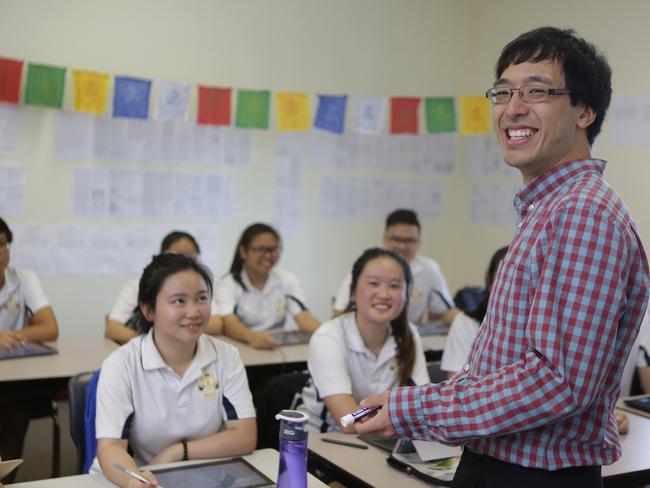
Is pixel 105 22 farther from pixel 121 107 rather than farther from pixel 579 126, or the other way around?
pixel 579 126

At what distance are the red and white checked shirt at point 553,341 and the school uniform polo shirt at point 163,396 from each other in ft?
3.75

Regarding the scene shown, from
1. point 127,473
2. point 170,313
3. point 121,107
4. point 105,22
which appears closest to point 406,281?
point 170,313

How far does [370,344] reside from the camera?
2.67 metres

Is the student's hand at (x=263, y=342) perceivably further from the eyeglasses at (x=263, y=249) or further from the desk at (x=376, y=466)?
the desk at (x=376, y=466)

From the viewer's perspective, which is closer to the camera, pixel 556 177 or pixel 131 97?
pixel 556 177

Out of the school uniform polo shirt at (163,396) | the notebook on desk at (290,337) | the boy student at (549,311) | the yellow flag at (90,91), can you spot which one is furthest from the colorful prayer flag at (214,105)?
the boy student at (549,311)

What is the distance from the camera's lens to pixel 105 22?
444cm

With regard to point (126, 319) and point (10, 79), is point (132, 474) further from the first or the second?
point (10, 79)

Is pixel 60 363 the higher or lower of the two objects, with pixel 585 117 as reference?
lower

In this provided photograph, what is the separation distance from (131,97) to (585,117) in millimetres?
3653

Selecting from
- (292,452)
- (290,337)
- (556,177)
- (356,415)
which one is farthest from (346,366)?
(556,177)

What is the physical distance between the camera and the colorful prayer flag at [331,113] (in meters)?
4.92

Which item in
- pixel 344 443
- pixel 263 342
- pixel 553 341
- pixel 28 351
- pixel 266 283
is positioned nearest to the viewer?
pixel 553 341

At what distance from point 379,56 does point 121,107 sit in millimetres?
1849
